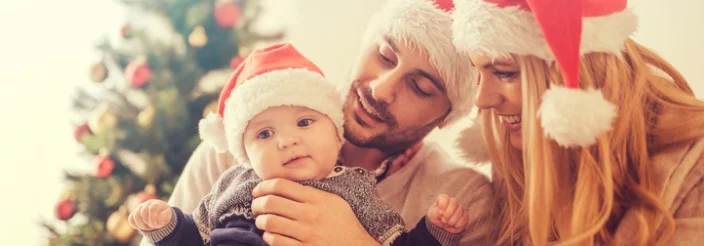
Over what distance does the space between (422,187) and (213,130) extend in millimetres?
534

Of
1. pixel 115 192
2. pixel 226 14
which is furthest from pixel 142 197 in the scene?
pixel 226 14

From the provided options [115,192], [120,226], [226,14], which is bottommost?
[120,226]

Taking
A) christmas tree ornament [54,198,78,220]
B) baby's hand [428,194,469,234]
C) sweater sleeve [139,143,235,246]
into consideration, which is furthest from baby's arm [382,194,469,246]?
christmas tree ornament [54,198,78,220]

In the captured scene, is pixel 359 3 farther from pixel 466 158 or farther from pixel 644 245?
pixel 644 245

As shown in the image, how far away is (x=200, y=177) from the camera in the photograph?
1557mm

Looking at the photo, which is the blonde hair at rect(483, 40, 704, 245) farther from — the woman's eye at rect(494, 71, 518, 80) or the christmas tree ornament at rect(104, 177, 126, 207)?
the christmas tree ornament at rect(104, 177, 126, 207)

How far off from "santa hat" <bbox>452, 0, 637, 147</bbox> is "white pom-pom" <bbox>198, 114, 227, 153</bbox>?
558 mm

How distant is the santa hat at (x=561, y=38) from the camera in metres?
0.94

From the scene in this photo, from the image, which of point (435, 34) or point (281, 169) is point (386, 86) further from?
point (281, 169)

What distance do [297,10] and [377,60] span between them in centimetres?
153

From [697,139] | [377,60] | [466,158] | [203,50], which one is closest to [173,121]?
[203,50]

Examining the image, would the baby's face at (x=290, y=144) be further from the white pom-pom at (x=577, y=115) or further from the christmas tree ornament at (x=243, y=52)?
the christmas tree ornament at (x=243, y=52)

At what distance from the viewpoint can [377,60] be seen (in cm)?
142

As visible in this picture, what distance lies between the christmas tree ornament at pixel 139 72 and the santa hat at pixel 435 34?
90cm
